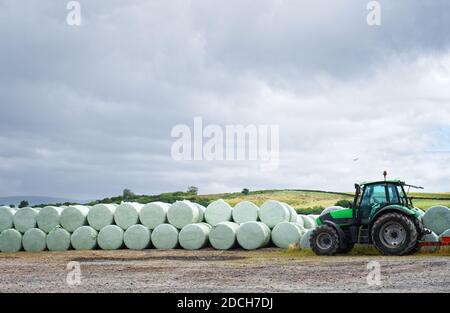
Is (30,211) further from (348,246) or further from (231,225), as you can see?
(348,246)

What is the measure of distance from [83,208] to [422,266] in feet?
47.7

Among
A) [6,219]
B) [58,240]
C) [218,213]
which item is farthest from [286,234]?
[6,219]

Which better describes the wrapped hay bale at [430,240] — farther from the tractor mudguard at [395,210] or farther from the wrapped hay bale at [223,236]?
the wrapped hay bale at [223,236]

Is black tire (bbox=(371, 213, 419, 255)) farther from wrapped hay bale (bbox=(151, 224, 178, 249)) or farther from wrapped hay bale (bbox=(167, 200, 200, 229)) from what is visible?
wrapped hay bale (bbox=(151, 224, 178, 249))

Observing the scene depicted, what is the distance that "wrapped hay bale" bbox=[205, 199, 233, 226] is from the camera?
74.8 ft

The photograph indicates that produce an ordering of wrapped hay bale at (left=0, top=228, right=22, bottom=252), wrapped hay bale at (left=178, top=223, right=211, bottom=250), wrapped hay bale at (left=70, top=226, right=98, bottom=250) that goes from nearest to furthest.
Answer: wrapped hay bale at (left=178, top=223, right=211, bottom=250), wrapped hay bale at (left=70, top=226, right=98, bottom=250), wrapped hay bale at (left=0, top=228, right=22, bottom=252)

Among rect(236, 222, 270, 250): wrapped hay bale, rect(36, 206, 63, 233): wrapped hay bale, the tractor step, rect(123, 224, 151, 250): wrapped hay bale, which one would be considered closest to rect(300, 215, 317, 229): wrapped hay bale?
rect(236, 222, 270, 250): wrapped hay bale

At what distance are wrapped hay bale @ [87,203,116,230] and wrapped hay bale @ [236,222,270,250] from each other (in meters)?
5.15

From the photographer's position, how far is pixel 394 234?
52.6 feet

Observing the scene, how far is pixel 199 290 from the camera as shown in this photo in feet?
33.7

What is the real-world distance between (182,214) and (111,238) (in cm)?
271

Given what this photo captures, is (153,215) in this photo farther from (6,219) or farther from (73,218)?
(6,219)

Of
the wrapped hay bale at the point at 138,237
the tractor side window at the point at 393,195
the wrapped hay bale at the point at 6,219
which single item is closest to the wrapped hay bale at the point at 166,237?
the wrapped hay bale at the point at 138,237
